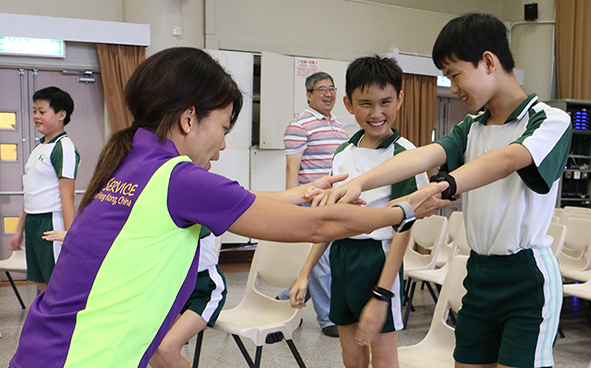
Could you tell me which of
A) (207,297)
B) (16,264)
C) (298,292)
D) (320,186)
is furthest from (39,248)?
(320,186)

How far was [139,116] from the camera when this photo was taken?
114 cm

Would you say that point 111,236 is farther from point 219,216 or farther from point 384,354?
point 384,354

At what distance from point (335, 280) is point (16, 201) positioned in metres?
4.99

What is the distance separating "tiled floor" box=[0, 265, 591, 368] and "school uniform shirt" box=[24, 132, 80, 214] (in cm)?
97

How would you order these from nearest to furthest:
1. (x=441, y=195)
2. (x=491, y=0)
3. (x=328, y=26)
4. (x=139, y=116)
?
(x=139, y=116), (x=441, y=195), (x=328, y=26), (x=491, y=0)

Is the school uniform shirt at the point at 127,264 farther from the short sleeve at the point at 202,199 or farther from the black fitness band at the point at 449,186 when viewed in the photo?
the black fitness band at the point at 449,186

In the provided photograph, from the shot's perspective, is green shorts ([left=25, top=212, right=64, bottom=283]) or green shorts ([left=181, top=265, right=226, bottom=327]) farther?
green shorts ([left=25, top=212, right=64, bottom=283])

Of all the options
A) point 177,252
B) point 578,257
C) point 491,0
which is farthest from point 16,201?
point 491,0

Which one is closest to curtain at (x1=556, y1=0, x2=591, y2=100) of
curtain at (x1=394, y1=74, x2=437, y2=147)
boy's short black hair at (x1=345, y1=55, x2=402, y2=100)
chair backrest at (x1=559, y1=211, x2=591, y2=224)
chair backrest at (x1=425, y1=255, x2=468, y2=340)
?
curtain at (x1=394, y1=74, x2=437, y2=147)

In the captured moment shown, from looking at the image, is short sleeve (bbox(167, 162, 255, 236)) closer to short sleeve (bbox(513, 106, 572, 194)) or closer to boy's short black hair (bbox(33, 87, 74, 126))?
short sleeve (bbox(513, 106, 572, 194))

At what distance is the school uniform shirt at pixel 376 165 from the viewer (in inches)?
67.0

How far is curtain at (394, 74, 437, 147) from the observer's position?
7.00 meters

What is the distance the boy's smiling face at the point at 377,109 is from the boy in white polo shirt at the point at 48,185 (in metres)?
2.08

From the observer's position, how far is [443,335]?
2133mm
